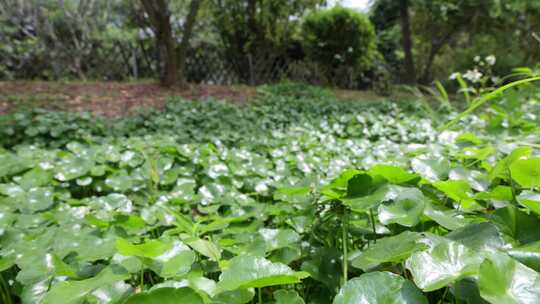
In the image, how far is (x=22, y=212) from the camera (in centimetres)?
102

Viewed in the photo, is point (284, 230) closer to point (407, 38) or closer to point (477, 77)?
point (477, 77)

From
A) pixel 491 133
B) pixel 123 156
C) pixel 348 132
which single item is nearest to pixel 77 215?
pixel 123 156

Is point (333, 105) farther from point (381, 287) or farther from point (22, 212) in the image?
point (381, 287)

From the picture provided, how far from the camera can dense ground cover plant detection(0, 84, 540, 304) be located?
1.24ft

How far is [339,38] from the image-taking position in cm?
761

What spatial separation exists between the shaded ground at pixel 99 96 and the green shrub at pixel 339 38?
2771 millimetres

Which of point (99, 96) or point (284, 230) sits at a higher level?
point (284, 230)

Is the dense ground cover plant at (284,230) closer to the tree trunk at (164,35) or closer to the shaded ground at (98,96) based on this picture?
the shaded ground at (98,96)

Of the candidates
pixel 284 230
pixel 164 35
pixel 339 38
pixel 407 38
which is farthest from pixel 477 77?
pixel 407 38

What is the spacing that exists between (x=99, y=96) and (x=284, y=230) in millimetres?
4649

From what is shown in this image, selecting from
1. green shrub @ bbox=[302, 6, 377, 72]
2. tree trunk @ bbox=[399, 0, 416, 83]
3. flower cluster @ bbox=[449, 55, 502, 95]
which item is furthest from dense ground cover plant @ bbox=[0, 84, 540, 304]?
tree trunk @ bbox=[399, 0, 416, 83]

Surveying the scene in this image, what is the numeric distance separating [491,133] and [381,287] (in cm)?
133

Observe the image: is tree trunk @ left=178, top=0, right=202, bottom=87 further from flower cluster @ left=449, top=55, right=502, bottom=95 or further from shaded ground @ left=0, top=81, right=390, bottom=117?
flower cluster @ left=449, top=55, right=502, bottom=95

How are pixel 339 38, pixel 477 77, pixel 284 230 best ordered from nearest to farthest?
1. pixel 284 230
2. pixel 477 77
3. pixel 339 38
